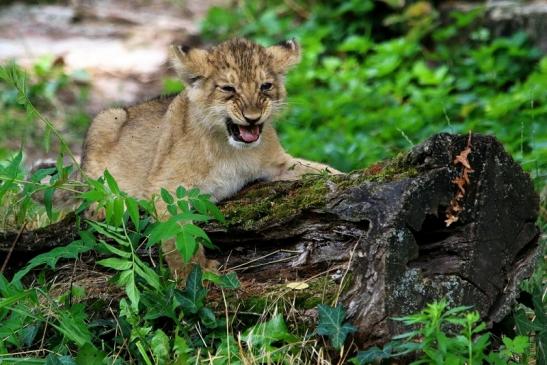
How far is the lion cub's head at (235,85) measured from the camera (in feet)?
19.9

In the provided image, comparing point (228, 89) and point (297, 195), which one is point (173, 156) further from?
point (297, 195)

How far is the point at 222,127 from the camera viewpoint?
20.6 feet

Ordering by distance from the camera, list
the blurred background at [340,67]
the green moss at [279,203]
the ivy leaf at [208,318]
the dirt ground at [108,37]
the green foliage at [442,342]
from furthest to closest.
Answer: the dirt ground at [108,37] < the blurred background at [340,67] < the green moss at [279,203] < the ivy leaf at [208,318] < the green foliage at [442,342]

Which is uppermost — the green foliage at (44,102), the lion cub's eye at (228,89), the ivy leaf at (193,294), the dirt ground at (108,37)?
the lion cub's eye at (228,89)

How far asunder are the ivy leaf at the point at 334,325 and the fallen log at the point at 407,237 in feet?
0.19

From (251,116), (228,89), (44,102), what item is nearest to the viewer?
(251,116)

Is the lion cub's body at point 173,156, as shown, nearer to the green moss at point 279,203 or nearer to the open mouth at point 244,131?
the open mouth at point 244,131

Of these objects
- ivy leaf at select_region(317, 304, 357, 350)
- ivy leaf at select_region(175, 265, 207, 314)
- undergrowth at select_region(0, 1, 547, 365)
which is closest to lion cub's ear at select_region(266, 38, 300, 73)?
undergrowth at select_region(0, 1, 547, 365)

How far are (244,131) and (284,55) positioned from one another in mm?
645

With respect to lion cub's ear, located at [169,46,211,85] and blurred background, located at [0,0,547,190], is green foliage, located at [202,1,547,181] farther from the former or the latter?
lion cub's ear, located at [169,46,211,85]

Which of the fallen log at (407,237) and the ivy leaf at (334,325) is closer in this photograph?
the ivy leaf at (334,325)

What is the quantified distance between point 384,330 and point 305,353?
0.43m

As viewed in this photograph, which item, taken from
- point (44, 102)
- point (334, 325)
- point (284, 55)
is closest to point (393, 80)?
point (44, 102)

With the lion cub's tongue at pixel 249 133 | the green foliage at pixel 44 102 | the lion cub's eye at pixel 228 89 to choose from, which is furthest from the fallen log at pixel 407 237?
the green foliage at pixel 44 102
